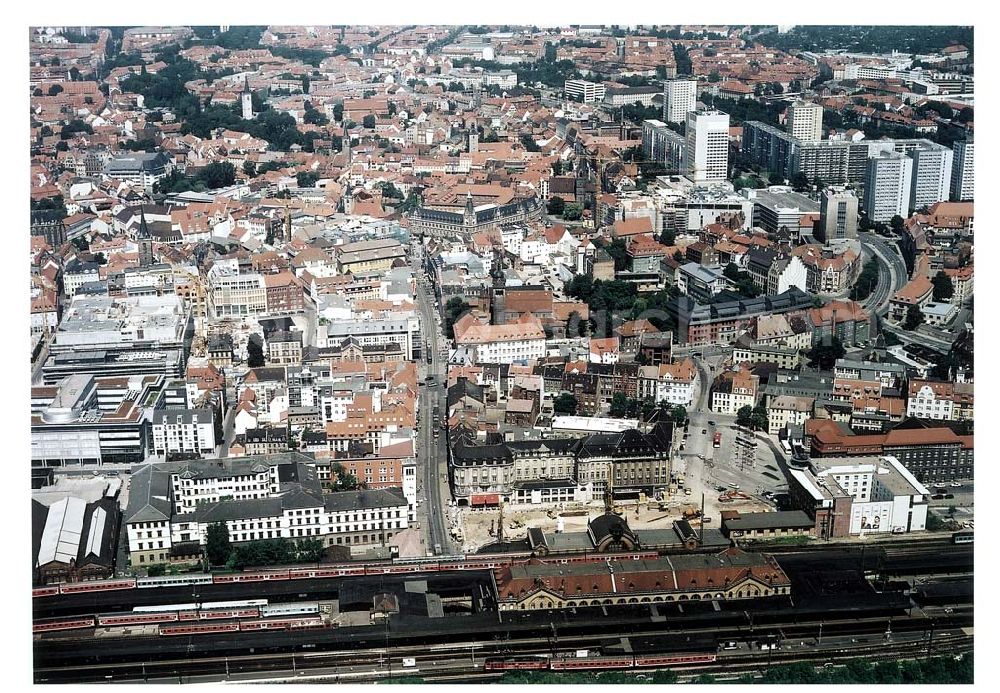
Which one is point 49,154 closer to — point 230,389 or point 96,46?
point 96,46

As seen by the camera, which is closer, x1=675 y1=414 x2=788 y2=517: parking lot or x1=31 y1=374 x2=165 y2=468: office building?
→ x1=675 y1=414 x2=788 y2=517: parking lot

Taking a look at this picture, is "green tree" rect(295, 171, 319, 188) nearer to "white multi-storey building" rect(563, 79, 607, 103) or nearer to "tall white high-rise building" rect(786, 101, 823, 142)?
"white multi-storey building" rect(563, 79, 607, 103)

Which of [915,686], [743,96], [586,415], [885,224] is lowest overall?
[915,686]

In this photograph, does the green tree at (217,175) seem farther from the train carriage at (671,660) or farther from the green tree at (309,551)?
the train carriage at (671,660)

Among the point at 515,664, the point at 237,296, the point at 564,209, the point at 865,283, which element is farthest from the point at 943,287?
the point at 515,664

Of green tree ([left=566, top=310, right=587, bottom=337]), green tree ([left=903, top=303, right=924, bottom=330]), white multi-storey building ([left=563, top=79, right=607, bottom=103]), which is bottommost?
green tree ([left=566, top=310, right=587, bottom=337])

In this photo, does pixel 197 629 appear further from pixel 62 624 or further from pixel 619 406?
pixel 619 406

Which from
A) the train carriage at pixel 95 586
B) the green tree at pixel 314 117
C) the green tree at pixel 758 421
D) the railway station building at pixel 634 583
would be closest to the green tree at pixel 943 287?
the green tree at pixel 758 421

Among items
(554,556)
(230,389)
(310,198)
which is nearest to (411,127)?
(310,198)

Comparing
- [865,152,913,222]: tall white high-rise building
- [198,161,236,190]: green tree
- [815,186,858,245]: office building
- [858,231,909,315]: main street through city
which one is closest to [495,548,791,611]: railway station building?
[858,231,909,315]: main street through city
